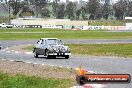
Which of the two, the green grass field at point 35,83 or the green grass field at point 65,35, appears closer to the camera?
the green grass field at point 35,83

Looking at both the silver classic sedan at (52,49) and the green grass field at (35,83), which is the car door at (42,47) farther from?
the green grass field at (35,83)

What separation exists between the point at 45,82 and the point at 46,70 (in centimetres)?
500

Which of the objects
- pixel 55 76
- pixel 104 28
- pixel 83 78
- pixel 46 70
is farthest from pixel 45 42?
pixel 104 28

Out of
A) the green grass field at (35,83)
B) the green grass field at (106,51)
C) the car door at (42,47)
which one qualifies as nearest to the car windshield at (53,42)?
the car door at (42,47)

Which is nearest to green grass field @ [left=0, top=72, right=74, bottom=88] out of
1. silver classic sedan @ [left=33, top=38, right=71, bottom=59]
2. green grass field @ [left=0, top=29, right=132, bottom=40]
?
silver classic sedan @ [left=33, top=38, right=71, bottom=59]

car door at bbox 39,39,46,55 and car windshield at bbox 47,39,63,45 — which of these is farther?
car door at bbox 39,39,46,55

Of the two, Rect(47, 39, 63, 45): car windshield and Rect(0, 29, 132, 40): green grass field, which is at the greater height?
Rect(47, 39, 63, 45): car windshield

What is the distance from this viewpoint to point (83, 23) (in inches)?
5394

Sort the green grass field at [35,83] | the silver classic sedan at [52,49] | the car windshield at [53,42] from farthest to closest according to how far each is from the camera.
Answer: the car windshield at [53,42] → the silver classic sedan at [52,49] → the green grass field at [35,83]

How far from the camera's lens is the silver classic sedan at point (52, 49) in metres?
30.0

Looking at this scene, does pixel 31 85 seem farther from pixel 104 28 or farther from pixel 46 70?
pixel 104 28

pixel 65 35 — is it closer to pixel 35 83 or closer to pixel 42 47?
pixel 42 47

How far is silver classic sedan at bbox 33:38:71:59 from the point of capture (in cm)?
2998

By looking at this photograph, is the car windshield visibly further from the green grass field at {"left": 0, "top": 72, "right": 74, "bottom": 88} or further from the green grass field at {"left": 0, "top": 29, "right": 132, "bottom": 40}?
the green grass field at {"left": 0, "top": 29, "right": 132, "bottom": 40}
